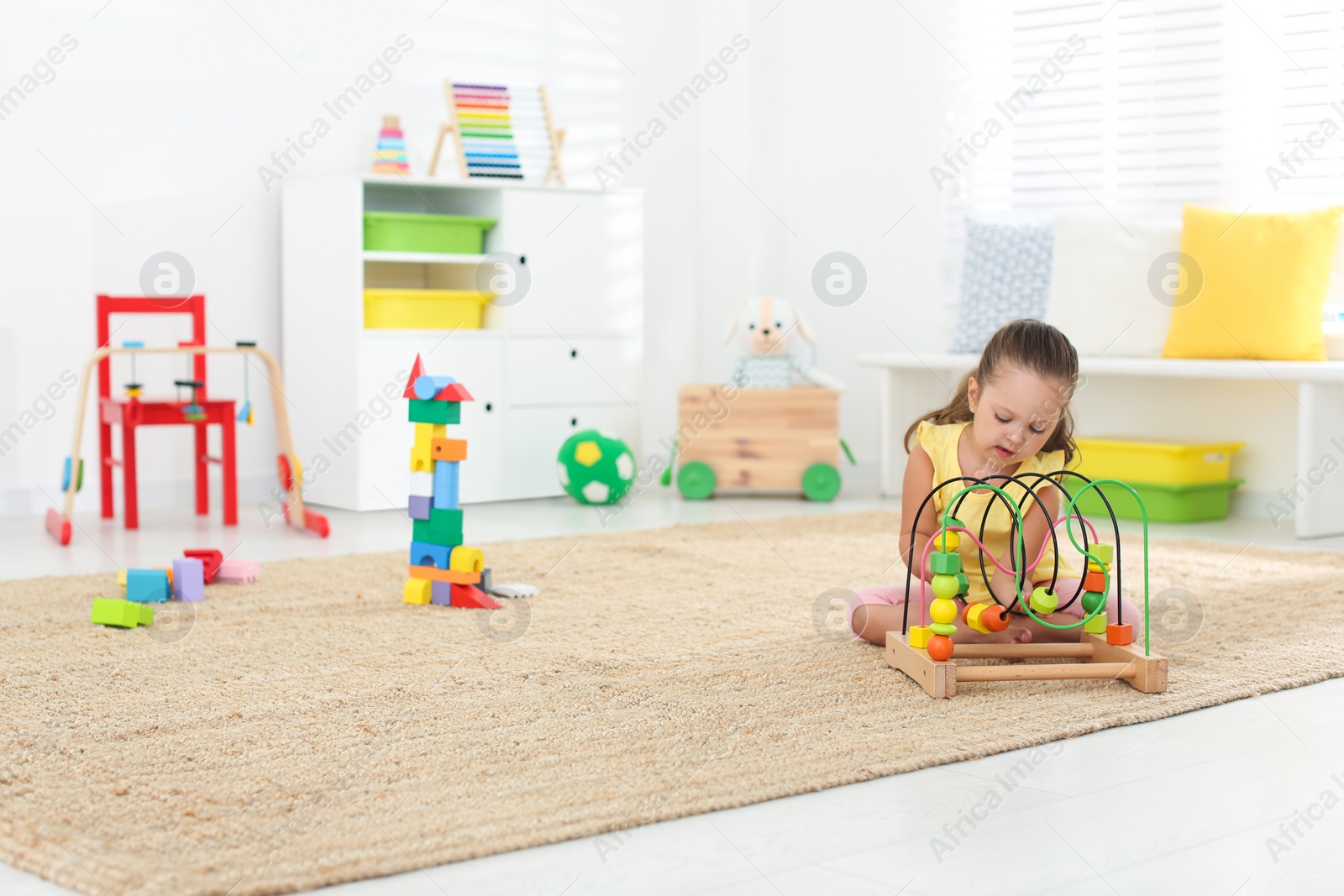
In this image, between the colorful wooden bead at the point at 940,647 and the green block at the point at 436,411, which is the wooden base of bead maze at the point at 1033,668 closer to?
the colorful wooden bead at the point at 940,647

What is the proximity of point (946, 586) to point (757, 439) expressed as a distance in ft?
6.99

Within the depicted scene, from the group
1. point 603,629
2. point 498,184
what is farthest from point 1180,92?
point 603,629

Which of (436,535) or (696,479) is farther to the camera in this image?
(696,479)

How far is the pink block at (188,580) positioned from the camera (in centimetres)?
225

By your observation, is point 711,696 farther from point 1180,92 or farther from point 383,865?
point 1180,92

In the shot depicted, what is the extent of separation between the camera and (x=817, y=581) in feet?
8.20

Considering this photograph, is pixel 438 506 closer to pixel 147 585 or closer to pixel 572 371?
pixel 147 585

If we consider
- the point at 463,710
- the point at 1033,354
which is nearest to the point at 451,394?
the point at 463,710

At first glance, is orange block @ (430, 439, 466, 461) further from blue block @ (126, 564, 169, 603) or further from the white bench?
the white bench

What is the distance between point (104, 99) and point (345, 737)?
250 centimetres

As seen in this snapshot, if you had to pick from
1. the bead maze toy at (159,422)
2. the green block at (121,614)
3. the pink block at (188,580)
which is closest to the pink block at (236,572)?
the pink block at (188,580)

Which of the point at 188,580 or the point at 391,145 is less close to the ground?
the point at 391,145

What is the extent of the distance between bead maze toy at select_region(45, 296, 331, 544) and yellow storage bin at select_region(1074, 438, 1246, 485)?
1909 millimetres

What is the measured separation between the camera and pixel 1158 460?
3.42 meters
